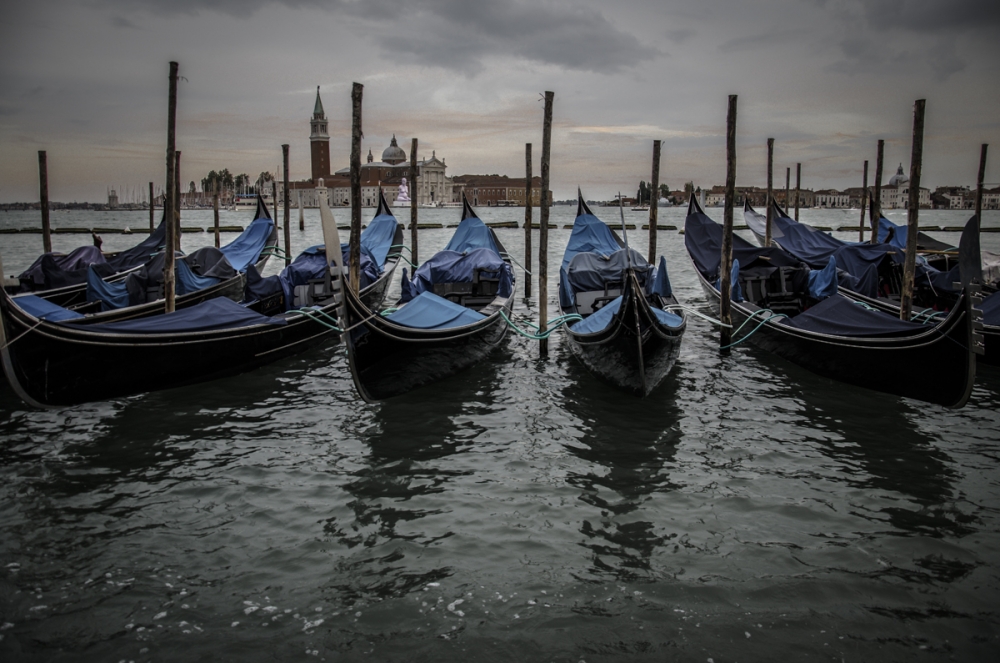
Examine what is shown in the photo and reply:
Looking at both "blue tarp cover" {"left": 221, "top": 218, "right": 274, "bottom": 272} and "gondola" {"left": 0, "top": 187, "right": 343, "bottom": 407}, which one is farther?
"blue tarp cover" {"left": 221, "top": 218, "right": 274, "bottom": 272}

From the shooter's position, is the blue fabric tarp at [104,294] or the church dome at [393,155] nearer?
the blue fabric tarp at [104,294]

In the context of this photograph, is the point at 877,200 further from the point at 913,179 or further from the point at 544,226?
the point at 544,226

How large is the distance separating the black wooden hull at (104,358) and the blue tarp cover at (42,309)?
53.0 inches

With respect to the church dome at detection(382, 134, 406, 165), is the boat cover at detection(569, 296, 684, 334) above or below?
below

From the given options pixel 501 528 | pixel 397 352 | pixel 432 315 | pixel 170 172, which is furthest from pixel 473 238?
pixel 501 528

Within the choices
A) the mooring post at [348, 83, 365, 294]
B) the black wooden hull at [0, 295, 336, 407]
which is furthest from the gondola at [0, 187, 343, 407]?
the mooring post at [348, 83, 365, 294]

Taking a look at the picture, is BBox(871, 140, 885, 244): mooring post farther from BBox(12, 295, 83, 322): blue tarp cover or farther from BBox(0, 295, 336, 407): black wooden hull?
BBox(12, 295, 83, 322): blue tarp cover

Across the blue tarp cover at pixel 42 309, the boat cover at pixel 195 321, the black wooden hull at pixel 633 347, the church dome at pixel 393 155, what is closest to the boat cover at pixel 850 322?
the black wooden hull at pixel 633 347

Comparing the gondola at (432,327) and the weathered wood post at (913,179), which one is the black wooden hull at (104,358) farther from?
the weathered wood post at (913,179)

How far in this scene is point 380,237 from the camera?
12227 millimetres

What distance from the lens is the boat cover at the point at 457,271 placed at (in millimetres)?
8664

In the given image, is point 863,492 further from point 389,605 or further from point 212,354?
point 212,354

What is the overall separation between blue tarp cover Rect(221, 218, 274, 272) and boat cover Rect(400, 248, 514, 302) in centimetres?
445

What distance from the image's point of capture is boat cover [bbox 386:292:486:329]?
634 centimetres
